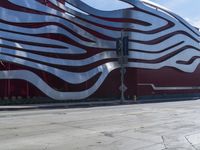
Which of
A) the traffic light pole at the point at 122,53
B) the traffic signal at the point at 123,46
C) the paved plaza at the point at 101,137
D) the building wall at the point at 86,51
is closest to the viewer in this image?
the paved plaza at the point at 101,137

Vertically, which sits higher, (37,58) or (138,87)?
(37,58)

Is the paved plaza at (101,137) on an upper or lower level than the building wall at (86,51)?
lower

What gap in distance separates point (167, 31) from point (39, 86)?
98.9ft

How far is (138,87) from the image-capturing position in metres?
55.9

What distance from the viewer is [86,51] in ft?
164

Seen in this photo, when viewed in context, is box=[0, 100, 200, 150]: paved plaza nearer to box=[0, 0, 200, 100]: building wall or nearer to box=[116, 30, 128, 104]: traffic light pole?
box=[0, 0, 200, 100]: building wall

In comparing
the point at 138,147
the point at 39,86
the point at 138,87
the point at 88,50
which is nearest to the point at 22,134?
the point at 138,147

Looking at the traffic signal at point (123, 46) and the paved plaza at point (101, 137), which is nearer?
the paved plaza at point (101, 137)

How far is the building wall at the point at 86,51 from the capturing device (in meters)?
41.4

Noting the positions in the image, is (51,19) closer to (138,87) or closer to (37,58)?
(37,58)

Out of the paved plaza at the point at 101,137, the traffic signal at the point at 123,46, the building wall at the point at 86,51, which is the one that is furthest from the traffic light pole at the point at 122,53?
the paved plaza at the point at 101,137

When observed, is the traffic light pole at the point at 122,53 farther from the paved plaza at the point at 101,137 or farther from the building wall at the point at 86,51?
the paved plaza at the point at 101,137

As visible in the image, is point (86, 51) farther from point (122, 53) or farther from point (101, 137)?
point (101, 137)

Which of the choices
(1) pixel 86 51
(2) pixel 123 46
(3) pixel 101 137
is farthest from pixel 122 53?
(3) pixel 101 137
